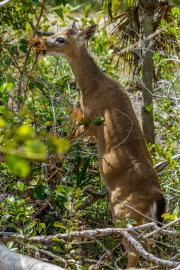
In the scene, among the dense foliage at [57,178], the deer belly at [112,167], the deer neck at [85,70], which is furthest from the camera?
the deer neck at [85,70]

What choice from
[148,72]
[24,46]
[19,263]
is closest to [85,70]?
[24,46]

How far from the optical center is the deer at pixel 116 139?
17.3 ft

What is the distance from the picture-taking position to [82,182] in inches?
210

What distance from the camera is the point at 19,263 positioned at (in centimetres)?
315

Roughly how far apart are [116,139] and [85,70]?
111 cm

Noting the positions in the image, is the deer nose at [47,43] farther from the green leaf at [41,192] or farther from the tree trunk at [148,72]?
→ the green leaf at [41,192]

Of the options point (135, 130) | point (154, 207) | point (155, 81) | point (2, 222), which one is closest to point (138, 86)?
point (155, 81)

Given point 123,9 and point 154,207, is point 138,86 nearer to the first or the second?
point 123,9

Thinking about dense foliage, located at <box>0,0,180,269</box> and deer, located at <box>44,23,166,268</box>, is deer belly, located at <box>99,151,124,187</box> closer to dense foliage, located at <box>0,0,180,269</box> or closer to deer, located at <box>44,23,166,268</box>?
deer, located at <box>44,23,166,268</box>

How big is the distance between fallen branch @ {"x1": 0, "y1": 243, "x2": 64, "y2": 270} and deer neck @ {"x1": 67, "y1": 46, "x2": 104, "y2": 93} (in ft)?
10.6

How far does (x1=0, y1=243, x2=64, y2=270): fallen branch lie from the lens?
3.05 metres

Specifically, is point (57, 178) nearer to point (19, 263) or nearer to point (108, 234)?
point (108, 234)

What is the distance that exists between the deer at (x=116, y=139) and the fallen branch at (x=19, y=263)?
1774 mm

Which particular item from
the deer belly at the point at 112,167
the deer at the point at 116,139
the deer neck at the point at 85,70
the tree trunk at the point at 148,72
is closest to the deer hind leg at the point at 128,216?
the deer at the point at 116,139
